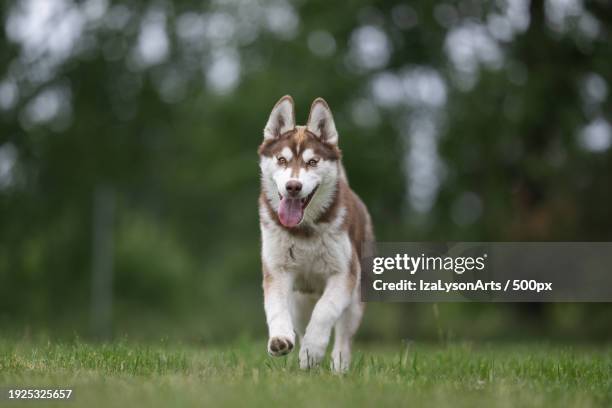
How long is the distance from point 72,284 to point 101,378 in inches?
554

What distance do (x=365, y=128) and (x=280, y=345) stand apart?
12.9 metres

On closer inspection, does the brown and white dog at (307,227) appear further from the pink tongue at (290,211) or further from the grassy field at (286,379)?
the grassy field at (286,379)

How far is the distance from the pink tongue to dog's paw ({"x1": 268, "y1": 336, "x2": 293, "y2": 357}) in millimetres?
930

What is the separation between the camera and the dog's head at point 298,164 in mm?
5703

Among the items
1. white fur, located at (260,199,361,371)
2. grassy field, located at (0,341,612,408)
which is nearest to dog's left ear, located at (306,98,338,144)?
white fur, located at (260,199,361,371)

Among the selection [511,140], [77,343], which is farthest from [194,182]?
[77,343]

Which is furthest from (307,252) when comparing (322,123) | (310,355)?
(322,123)

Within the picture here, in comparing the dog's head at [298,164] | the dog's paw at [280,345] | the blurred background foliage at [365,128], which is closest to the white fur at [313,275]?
the dog's head at [298,164]

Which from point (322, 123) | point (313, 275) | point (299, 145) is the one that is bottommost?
point (313, 275)

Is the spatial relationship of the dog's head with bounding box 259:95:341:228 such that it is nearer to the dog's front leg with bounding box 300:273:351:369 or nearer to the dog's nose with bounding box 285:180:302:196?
the dog's nose with bounding box 285:180:302:196

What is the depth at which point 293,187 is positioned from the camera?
18.3ft

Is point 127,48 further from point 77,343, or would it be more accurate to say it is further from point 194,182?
point 77,343

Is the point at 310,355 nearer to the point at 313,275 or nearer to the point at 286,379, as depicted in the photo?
the point at 313,275

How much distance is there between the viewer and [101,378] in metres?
4.66
